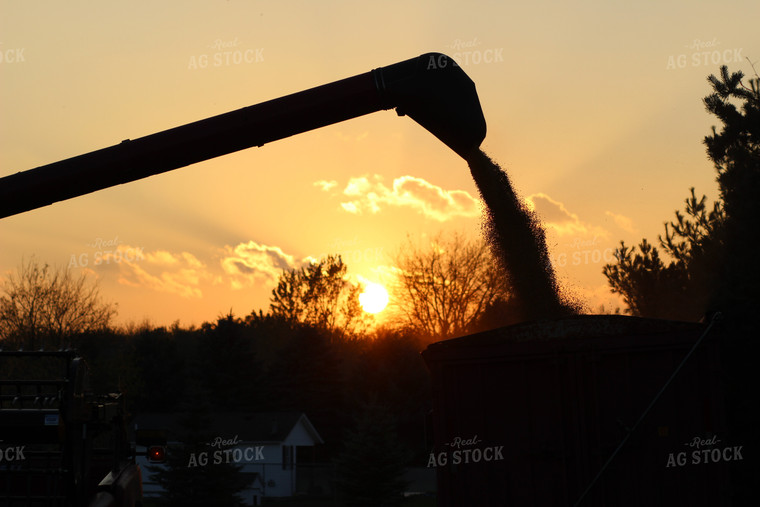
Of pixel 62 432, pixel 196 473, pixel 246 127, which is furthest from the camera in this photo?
pixel 196 473

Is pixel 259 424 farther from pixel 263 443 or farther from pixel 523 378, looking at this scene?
pixel 523 378

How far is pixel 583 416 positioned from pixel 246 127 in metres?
4.93

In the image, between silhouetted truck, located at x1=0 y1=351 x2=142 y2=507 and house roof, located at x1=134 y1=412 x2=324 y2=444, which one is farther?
house roof, located at x1=134 y1=412 x2=324 y2=444

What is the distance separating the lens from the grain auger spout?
7.97 m

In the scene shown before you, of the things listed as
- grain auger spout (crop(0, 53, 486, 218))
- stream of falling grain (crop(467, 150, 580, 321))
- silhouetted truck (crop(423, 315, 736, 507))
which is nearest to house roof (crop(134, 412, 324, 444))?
stream of falling grain (crop(467, 150, 580, 321))

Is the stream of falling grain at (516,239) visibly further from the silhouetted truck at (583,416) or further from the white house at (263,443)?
the white house at (263,443)

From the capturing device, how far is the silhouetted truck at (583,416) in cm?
845

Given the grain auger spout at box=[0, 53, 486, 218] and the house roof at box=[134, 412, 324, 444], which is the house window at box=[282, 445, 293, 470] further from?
the grain auger spout at box=[0, 53, 486, 218]

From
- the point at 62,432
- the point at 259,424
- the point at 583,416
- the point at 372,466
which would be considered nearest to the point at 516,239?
the point at 583,416

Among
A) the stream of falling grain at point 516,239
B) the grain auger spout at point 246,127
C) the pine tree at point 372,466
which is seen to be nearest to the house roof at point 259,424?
the pine tree at point 372,466

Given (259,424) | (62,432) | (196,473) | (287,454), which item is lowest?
(196,473)

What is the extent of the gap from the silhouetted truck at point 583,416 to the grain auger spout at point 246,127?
117 inches

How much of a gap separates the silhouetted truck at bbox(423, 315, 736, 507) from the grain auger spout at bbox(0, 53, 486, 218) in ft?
9.72

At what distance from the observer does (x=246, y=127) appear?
26.6 feet
